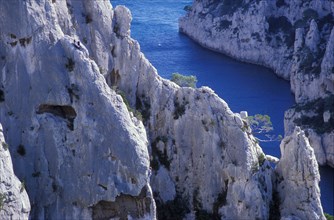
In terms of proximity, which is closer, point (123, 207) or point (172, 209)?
point (123, 207)

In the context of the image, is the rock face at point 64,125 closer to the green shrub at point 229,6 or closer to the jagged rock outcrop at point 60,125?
the jagged rock outcrop at point 60,125

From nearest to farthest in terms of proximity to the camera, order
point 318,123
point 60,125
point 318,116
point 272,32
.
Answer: point 60,125
point 318,123
point 318,116
point 272,32

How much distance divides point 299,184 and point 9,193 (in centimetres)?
2161

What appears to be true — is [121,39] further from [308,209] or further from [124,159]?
[308,209]

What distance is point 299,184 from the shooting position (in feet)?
144

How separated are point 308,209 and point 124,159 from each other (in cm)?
1551

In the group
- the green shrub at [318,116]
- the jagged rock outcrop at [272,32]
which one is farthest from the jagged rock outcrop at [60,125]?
the jagged rock outcrop at [272,32]

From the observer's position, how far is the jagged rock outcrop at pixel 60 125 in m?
33.7

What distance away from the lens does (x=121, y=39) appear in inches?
1655

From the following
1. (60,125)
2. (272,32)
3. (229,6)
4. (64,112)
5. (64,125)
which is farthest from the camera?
(229,6)

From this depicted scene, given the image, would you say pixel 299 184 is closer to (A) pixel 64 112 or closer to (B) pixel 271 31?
(A) pixel 64 112

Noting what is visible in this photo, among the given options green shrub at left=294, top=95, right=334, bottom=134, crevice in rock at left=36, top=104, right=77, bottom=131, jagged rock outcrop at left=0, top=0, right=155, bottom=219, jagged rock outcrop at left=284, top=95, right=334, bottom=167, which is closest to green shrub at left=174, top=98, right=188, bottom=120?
jagged rock outcrop at left=0, top=0, right=155, bottom=219

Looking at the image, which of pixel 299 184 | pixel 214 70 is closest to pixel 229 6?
pixel 214 70

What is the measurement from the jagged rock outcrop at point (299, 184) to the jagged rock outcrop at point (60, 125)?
13278 millimetres
